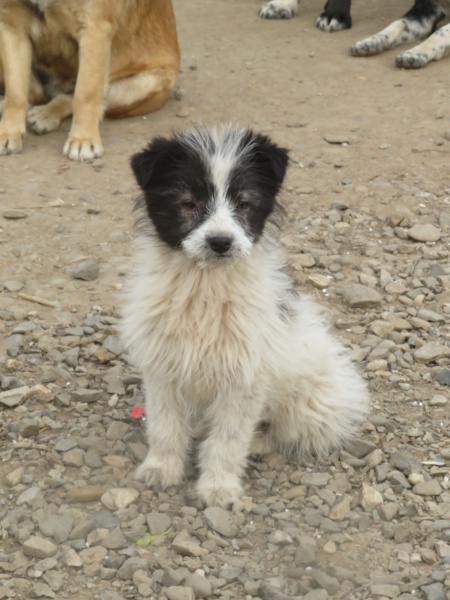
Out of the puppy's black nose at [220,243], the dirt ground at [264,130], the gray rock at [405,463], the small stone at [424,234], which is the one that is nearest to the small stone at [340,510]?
the gray rock at [405,463]

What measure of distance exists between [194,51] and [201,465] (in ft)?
19.2

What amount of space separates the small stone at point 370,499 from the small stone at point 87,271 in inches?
87.4

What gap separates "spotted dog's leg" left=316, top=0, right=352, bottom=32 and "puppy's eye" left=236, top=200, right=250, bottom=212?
238 inches

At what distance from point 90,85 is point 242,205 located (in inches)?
147

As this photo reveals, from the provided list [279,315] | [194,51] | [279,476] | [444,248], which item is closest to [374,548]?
[279,476]

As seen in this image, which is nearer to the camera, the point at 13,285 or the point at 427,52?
the point at 13,285

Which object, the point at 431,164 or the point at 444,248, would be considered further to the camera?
the point at 431,164

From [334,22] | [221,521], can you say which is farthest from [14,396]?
[334,22]

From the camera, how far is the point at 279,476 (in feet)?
12.5

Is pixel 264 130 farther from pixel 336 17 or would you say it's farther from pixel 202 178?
pixel 202 178

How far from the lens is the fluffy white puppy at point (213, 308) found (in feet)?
11.0

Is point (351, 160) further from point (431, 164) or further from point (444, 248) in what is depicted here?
point (444, 248)

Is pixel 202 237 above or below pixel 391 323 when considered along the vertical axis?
above

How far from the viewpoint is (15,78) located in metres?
6.84
